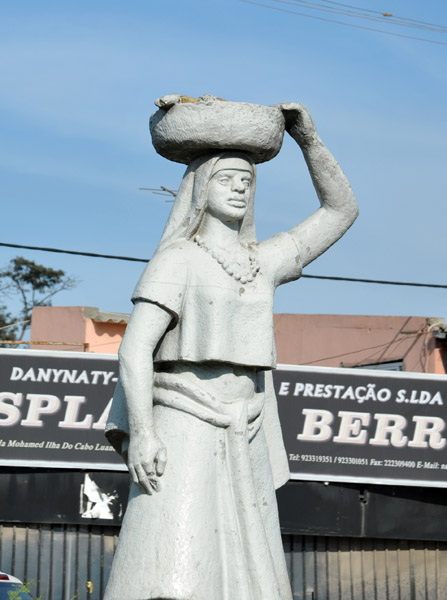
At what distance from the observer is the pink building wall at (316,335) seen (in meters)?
20.8

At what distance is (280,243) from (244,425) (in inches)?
36.3

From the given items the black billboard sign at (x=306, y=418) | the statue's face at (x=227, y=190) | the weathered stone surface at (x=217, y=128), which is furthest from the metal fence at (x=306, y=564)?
the weathered stone surface at (x=217, y=128)

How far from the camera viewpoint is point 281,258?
233 inches

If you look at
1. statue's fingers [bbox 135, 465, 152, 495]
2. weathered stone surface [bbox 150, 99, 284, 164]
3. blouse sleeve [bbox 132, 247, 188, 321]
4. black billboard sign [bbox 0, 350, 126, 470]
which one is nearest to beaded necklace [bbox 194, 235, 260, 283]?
blouse sleeve [bbox 132, 247, 188, 321]

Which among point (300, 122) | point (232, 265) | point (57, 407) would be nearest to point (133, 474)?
point (232, 265)

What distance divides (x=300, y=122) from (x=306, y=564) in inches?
457

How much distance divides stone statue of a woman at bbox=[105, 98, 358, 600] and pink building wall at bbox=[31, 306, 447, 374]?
14.7 metres

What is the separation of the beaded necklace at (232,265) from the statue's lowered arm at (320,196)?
0.31 meters

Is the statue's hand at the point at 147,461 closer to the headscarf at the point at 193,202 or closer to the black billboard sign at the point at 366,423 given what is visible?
the headscarf at the point at 193,202

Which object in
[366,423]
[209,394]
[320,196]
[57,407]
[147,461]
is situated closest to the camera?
[147,461]

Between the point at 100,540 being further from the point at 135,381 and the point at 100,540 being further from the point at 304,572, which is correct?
the point at 135,381

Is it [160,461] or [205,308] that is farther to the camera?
[205,308]

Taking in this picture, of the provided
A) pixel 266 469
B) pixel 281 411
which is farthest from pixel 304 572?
pixel 266 469

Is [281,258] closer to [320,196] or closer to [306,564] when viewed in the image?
[320,196]
